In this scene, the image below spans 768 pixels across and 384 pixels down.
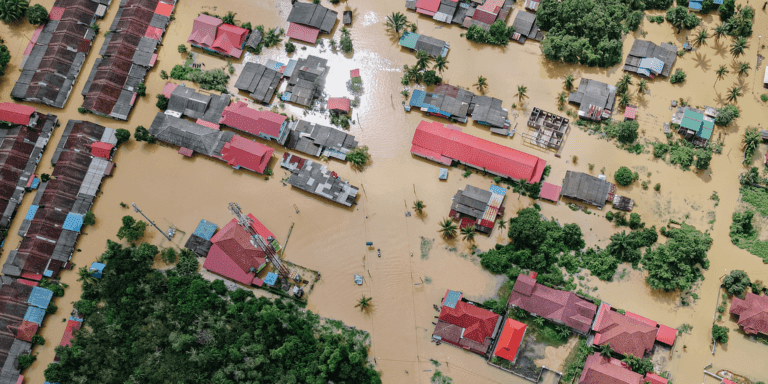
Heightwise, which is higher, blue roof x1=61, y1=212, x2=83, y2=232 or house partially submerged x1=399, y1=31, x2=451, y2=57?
house partially submerged x1=399, y1=31, x2=451, y2=57

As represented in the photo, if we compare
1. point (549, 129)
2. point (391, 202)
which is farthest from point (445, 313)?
point (549, 129)

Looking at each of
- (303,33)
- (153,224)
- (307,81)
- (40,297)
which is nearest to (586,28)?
(307,81)

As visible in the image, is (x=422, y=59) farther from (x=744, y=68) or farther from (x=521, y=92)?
(x=744, y=68)

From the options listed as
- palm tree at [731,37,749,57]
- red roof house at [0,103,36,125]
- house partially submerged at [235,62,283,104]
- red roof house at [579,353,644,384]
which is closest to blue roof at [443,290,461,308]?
red roof house at [579,353,644,384]

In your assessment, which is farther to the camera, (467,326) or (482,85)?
(482,85)

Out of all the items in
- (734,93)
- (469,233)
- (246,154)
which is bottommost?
(246,154)

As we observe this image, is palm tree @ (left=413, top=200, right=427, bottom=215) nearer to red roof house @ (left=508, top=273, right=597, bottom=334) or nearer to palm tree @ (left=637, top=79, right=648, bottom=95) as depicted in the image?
red roof house @ (left=508, top=273, right=597, bottom=334)
